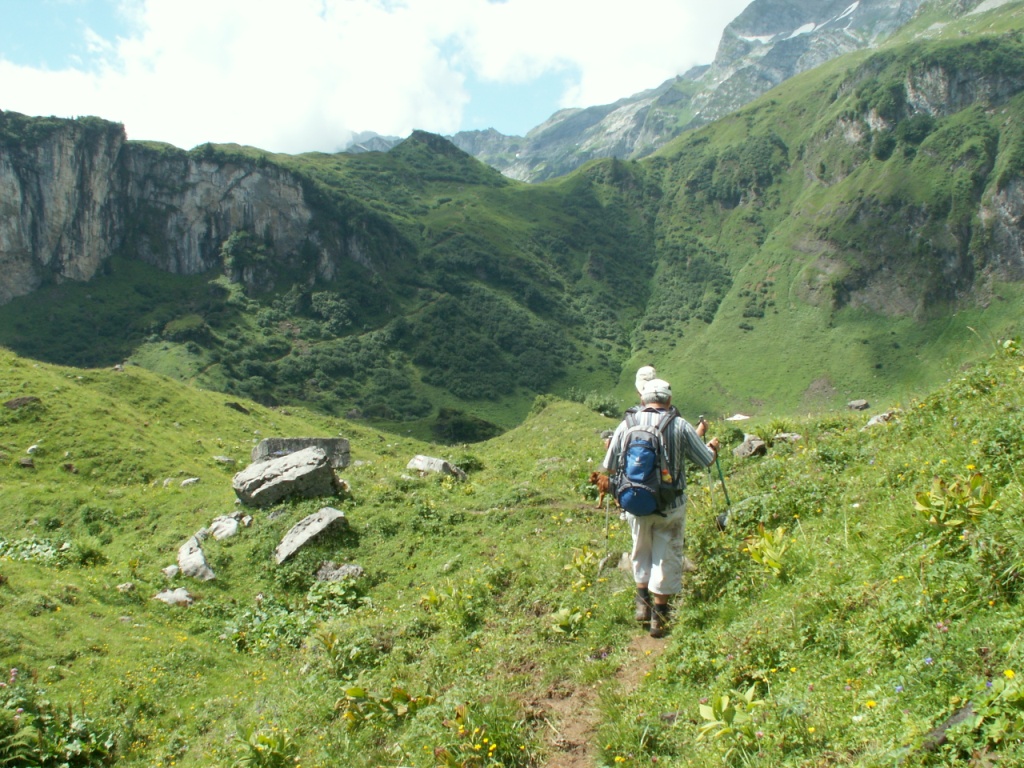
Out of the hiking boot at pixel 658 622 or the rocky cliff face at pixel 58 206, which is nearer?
the hiking boot at pixel 658 622

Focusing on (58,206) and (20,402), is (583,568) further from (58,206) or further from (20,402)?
(58,206)

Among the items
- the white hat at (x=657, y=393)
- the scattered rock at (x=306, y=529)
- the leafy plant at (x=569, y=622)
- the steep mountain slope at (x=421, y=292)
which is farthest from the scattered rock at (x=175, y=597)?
the steep mountain slope at (x=421, y=292)

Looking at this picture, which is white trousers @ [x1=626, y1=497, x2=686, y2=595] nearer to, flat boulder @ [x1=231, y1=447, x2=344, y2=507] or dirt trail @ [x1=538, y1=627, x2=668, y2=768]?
dirt trail @ [x1=538, y1=627, x2=668, y2=768]

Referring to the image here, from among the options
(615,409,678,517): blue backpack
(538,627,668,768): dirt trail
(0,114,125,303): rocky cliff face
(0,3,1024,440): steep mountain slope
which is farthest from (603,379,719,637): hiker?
(0,114,125,303): rocky cliff face

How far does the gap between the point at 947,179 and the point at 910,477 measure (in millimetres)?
217964

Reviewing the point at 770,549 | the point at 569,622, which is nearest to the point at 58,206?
the point at 569,622

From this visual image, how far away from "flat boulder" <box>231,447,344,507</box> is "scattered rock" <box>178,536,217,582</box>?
2.16 metres

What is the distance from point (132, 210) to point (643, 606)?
20397 cm

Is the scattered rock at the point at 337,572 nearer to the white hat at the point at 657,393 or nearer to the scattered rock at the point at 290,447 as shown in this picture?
the white hat at the point at 657,393

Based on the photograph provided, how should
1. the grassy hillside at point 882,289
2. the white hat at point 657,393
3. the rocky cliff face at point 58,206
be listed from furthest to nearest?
the grassy hillside at point 882,289, the rocky cliff face at point 58,206, the white hat at point 657,393

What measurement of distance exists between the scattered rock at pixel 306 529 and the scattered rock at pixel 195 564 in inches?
53.9

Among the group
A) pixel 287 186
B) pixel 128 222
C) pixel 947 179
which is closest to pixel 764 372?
pixel 947 179

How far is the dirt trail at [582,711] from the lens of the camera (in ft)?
19.0

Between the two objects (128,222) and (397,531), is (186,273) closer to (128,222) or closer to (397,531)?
(128,222)
